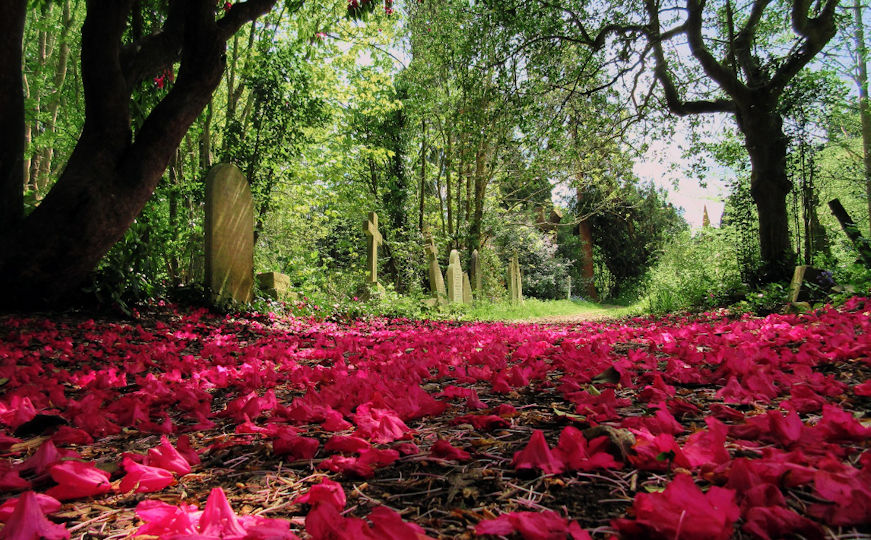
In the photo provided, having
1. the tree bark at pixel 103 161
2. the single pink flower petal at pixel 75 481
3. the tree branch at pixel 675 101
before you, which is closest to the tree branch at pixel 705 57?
the tree branch at pixel 675 101

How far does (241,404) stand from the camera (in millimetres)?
1845

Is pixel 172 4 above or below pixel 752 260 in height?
above

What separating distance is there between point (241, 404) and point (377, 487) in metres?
0.95

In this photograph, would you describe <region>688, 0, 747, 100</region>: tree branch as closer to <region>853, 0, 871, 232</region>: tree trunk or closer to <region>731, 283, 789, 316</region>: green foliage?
<region>731, 283, 789, 316</region>: green foliage

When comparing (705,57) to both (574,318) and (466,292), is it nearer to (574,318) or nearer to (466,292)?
(574,318)

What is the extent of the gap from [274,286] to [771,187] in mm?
8607

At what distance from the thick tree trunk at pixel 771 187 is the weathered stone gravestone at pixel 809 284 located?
160 cm

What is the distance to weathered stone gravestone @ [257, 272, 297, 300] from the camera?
295 inches

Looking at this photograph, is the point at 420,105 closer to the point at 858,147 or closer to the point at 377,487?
the point at 377,487

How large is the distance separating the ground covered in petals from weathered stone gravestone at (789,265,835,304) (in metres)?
3.52

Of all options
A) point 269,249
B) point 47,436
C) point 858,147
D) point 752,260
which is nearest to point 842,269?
point 752,260

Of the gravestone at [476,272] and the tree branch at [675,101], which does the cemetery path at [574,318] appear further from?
the tree branch at [675,101]

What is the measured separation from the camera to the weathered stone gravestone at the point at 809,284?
548 cm

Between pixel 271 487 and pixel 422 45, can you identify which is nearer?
pixel 271 487
